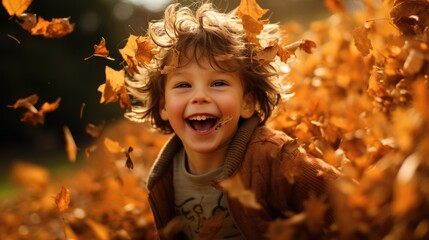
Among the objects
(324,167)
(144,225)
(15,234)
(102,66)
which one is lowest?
(102,66)

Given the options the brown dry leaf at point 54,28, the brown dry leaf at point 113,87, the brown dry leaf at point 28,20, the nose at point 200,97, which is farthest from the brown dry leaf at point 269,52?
the brown dry leaf at point 28,20

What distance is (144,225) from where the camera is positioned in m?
2.71

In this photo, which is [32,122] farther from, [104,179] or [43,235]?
[104,179]

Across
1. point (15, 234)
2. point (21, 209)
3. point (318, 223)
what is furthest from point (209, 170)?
point (21, 209)

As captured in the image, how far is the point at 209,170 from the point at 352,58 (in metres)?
1.35

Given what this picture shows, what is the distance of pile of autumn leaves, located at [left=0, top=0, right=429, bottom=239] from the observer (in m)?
1.12

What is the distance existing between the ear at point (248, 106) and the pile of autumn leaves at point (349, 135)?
0.24m

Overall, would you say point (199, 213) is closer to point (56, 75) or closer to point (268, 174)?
point (268, 174)

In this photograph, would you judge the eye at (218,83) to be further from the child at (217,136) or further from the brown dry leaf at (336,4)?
the brown dry leaf at (336,4)

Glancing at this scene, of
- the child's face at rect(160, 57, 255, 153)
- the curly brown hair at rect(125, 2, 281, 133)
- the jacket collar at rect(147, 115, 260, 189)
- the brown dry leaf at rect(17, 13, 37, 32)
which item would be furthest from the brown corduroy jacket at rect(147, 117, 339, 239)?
the brown dry leaf at rect(17, 13, 37, 32)

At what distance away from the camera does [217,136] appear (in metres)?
2.12

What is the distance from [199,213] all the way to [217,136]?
0.39m

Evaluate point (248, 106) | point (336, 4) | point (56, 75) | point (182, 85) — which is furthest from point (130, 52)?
point (56, 75)

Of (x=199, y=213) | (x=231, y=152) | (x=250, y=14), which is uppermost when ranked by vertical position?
(x=250, y=14)
